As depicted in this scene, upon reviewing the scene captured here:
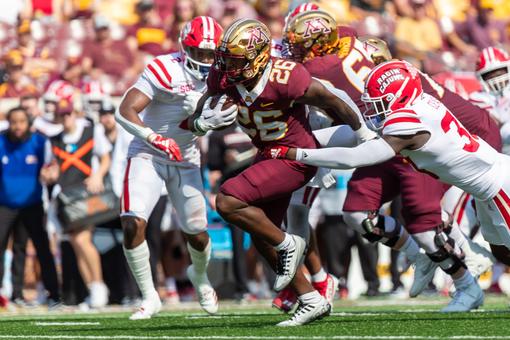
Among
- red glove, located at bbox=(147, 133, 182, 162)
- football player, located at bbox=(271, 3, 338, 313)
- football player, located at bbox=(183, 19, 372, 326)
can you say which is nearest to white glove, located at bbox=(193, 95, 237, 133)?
football player, located at bbox=(183, 19, 372, 326)

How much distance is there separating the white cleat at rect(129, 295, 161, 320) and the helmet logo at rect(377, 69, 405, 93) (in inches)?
97.3

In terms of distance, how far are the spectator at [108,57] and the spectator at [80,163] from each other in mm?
2190

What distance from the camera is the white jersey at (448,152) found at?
22.4ft

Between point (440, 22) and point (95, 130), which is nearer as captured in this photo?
point (95, 130)

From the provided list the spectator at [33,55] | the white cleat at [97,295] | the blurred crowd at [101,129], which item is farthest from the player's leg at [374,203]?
the spectator at [33,55]

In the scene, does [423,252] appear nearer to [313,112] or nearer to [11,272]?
[313,112]

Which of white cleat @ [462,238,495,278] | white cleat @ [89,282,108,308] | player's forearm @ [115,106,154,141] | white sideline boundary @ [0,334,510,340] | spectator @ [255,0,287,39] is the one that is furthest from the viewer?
spectator @ [255,0,287,39]

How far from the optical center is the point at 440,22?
53.5 feet

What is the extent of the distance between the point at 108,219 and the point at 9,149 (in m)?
1.09

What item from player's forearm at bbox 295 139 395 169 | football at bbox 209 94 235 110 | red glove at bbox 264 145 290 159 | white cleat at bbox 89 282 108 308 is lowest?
white cleat at bbox 89 282 108 308

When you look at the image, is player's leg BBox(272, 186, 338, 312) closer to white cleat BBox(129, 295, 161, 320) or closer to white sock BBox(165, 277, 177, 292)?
white cleat BBox(129, 295, 161, 320)

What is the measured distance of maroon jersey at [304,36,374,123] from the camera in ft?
27.0

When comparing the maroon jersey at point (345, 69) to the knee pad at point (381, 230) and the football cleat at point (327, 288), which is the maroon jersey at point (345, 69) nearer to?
the knee pad at point (381, 230)

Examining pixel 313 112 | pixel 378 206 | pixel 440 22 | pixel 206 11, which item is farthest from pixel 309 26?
pixel 440 22
